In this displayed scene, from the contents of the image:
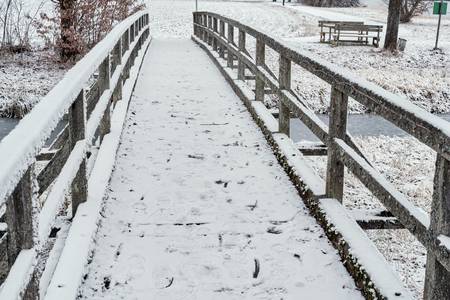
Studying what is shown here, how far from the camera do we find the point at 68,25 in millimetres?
21719

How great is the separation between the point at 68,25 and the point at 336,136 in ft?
59.9

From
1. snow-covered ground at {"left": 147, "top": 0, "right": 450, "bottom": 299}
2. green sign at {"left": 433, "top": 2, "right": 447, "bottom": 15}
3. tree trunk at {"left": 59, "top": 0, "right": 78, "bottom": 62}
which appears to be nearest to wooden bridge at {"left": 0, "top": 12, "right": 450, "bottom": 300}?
snow-covered ground at {"left": 147, "top": 0, "right": 450, "bottom": 299}

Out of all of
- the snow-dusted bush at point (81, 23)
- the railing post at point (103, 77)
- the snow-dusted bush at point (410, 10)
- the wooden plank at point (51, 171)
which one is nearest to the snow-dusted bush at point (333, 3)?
the snow-dusted bush at point (410, 10)

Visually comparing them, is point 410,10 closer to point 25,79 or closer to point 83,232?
point 25,79

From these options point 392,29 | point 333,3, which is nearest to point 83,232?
point 392,29

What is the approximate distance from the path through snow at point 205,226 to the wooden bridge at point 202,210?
0.01 m

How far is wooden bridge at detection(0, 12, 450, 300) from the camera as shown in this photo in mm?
2949

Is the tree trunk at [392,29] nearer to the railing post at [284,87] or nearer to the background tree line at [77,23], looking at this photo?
the background tree line at [77,23]

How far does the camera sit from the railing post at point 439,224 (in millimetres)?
2920

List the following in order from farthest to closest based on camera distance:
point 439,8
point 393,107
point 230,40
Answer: point 439,8 → point 230,40 → point 393,107

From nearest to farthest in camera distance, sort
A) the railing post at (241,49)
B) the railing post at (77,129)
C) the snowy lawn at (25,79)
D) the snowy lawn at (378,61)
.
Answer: the railing post at (77,129)
the railing post at (241,49)
the snowy lawn at (25,79)
the snowy lawn at (378,61)

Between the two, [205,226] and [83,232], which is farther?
[205,226]

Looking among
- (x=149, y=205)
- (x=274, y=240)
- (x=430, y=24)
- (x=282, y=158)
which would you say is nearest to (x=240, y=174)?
(x=282, y=158)

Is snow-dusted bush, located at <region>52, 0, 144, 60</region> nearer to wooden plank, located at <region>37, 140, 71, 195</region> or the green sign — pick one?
the green sign
